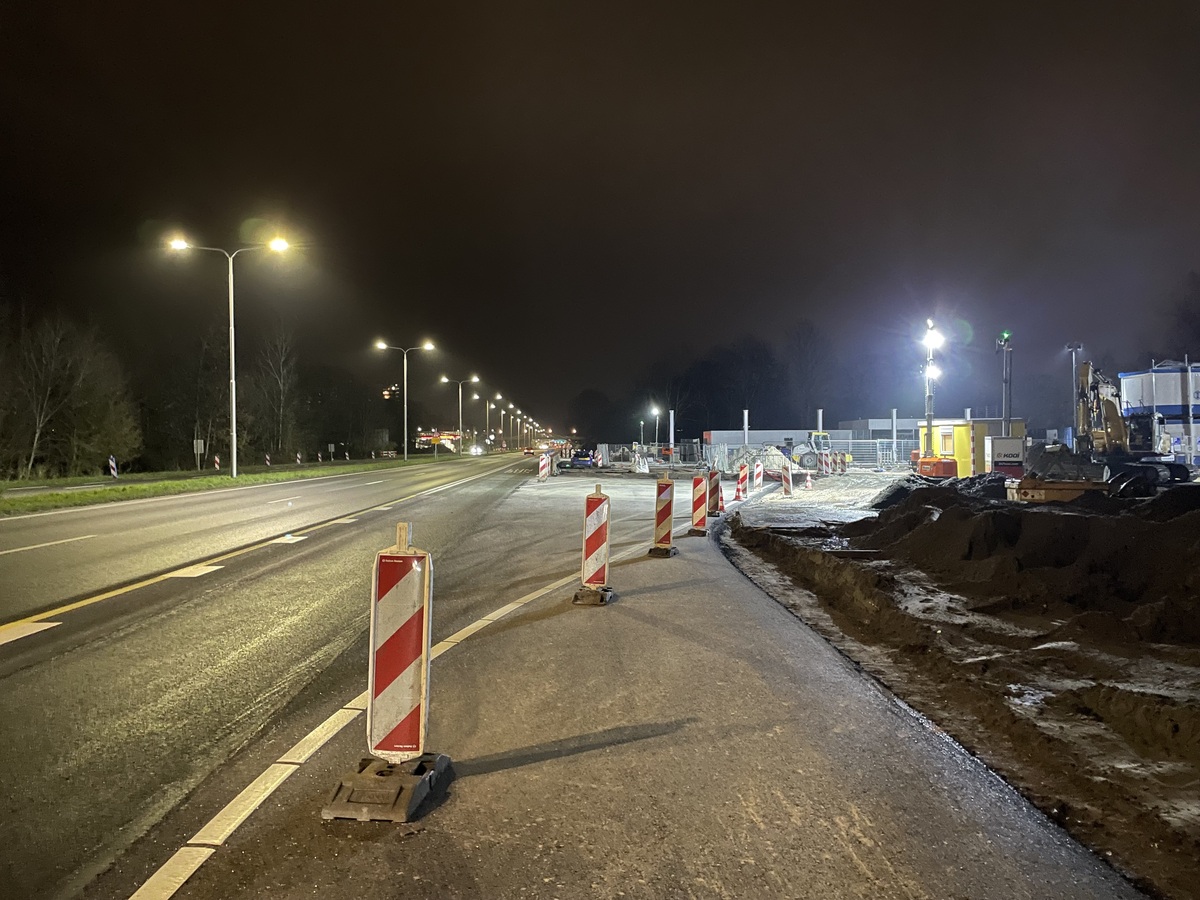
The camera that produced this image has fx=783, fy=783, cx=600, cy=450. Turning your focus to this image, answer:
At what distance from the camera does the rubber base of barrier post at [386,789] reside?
3.65m

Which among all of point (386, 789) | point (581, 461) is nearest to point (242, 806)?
point (386, 789)

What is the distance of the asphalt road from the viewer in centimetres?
324

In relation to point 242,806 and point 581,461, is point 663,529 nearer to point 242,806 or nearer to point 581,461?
point 242,806

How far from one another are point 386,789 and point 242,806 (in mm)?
704

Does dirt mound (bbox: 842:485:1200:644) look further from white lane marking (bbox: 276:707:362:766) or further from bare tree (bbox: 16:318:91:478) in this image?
bare tree (bbox: 16:318:91:478)

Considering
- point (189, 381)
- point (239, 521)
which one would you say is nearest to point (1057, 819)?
point (239, 521)

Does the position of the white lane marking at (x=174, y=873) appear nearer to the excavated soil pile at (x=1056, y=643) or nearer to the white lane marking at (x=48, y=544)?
the excavated soil pile at (x=1056, y=643)

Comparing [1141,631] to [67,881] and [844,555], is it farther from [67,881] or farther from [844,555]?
[67,881]

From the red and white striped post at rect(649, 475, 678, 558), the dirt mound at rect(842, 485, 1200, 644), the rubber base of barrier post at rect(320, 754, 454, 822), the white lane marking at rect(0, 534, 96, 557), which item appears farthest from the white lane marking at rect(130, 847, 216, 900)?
the white lane marking at rect(0, 534, 96, 557)

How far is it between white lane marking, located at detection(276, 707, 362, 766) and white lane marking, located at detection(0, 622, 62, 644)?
3908 millimetres

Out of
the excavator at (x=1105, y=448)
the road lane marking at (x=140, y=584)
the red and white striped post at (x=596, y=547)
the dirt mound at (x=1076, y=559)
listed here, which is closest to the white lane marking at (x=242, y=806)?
the red and white striped post at (x=596, y=547)

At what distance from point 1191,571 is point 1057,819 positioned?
6422mm

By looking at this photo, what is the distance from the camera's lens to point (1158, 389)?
28.2 metres

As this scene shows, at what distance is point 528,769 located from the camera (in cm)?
425
